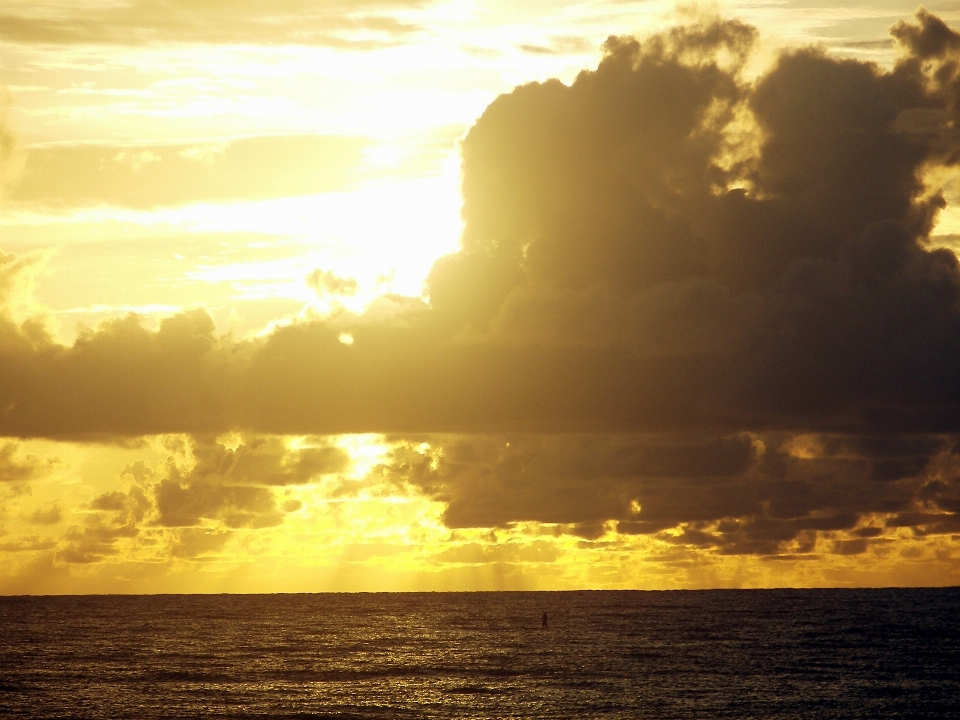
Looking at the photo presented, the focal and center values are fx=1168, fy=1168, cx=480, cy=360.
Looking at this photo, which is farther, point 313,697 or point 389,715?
point 313,697

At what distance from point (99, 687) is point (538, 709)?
2280 inches

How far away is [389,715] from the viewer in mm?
119000

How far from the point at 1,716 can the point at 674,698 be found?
233ft

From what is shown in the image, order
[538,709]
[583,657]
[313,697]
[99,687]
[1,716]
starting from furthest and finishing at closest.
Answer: [583,657]
[99,687]
[313,697]
[538,709]
[1,716]

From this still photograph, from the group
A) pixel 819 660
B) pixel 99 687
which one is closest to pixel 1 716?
pixel 99 687

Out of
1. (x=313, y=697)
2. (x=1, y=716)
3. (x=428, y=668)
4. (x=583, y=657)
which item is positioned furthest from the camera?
(x=583, y=657)

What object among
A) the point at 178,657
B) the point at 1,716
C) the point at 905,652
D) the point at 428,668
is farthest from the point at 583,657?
the point at 1,716

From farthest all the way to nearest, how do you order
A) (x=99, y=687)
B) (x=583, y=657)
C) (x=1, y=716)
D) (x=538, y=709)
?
1. (x=583, y=657)
2. (x=99, y=687)
3. (x=538, y=709)
4. (x=1, y=716)

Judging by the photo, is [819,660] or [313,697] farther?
[819,660]

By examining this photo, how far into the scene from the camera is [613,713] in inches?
4729

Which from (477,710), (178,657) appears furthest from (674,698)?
(178,657)

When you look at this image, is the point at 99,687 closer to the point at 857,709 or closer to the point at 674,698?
the point at 674,698

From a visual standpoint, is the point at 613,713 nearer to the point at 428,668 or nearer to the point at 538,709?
the point at 538,709

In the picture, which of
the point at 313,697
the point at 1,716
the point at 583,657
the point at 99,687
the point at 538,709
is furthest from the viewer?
the point at 583,657
